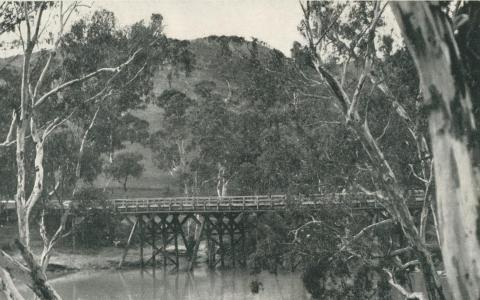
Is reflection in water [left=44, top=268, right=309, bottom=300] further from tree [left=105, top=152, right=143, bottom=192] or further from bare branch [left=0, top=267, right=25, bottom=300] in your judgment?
tree [left=105, top=152, right=143, bottom=192]

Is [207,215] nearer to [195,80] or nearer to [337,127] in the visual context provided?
[337,127]

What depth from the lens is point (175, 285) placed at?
25.5 metres

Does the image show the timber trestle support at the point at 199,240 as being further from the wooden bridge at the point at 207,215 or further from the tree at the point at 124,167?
the tree at the point at 124,167

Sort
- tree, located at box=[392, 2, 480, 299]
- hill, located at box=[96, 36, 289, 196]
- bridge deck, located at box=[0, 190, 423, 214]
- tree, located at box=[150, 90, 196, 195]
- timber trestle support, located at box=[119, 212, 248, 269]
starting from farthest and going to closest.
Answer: hill, located at box=[96, 36, 289, 196] → tree, located at box=[150, 90, 196, 195] → timber trestle support, located at box=[119, 212, 248, 269] → bridge deck, located at box=[0, 190, 423, 214] → tree, located at box=[392, 2, 480, 299]

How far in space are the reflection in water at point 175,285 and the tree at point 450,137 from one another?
1834cm

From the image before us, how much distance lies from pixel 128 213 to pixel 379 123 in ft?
66.0

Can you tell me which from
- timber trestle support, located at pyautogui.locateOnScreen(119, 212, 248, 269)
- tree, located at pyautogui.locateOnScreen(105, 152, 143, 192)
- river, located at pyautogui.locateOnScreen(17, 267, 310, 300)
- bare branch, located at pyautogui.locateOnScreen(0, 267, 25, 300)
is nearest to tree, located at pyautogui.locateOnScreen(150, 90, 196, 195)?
tree, located at pyautogui.locateOnScreen(105, 152, 143, 192)

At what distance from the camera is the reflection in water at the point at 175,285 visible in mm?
22516

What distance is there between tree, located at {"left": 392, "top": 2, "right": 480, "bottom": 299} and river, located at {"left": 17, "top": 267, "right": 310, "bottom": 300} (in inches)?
721

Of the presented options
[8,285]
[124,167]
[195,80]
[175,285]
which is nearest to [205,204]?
[175,285]

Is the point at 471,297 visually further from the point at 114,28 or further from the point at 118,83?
the point at 118,83

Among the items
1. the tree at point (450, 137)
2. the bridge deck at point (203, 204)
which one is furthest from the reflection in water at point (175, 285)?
the tree at point (450, 137)

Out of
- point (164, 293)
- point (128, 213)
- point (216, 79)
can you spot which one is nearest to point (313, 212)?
point (164, 293)

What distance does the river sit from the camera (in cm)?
2245
